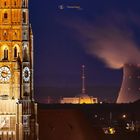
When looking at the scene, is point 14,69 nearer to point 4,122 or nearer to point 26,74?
point 26,74

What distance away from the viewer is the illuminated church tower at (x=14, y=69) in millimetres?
83000

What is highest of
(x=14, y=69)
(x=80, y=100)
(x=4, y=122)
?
(x=14, y=69)

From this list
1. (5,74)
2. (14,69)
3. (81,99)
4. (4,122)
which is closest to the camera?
(4,122)

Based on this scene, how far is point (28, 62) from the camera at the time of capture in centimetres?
8375

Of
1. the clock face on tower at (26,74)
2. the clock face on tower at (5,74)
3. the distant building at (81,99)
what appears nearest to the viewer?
the clock face on tower at (5,74)

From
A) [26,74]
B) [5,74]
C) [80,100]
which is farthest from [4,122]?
[80,100]

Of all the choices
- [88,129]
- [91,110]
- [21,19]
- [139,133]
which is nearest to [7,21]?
[21,19]

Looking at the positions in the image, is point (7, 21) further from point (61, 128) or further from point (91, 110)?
point (91, 110)

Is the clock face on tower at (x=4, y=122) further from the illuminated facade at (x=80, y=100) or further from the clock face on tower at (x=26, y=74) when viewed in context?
the illuminated facade at (x=80, y=100)

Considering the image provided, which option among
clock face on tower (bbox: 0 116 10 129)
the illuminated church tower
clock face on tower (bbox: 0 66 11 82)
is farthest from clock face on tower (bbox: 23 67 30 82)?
clock face on tower (bbox: 0 116 10 129)

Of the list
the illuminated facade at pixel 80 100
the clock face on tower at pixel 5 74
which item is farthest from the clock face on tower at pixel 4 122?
the illuminated facade at pixel 80 100

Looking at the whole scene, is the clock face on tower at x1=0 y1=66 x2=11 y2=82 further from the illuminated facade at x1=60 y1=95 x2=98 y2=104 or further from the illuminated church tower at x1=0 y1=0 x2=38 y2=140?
the illuminated facade at x1=60 y1=95 x2=98 y2=104

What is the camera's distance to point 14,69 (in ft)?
274

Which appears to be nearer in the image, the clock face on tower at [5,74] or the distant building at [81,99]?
the clock face on tower at [5,74]
